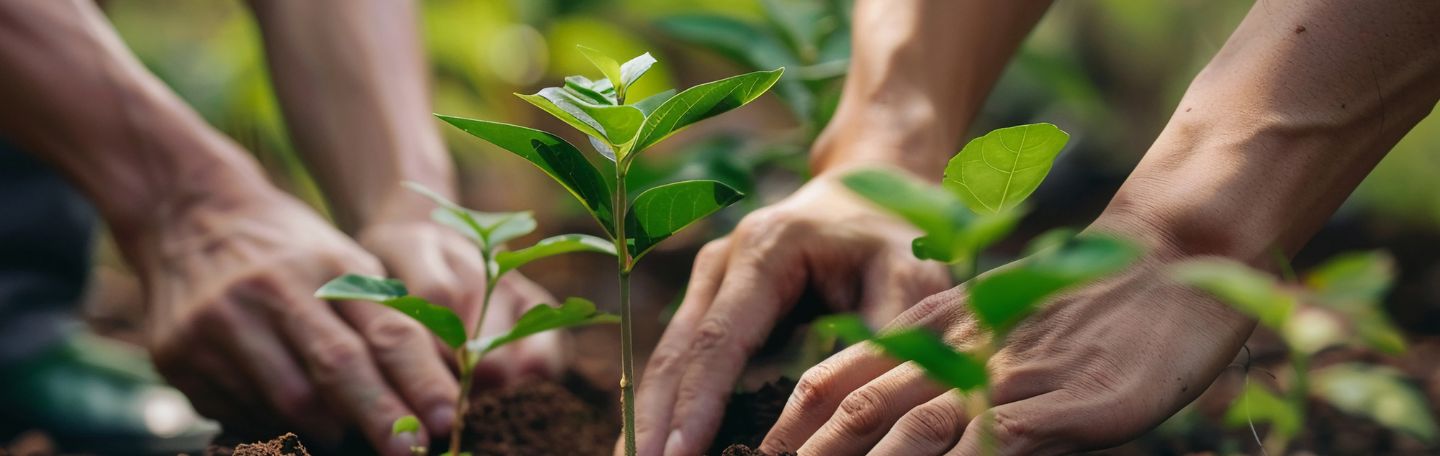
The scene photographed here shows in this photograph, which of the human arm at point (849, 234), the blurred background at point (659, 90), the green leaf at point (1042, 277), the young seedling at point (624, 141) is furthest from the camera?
the blurred background at point (659, 90)

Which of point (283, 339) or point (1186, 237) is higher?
point (283, 339)

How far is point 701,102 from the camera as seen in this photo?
712mm

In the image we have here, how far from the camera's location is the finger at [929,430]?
0.73 m

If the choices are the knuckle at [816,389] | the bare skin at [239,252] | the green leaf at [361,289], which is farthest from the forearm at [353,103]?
the knuckle at [816,389]

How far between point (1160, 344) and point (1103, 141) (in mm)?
2171

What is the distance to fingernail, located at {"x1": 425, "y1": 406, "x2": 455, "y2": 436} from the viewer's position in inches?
41.6

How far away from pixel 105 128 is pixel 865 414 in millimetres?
926

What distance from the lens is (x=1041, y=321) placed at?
0.79 meters

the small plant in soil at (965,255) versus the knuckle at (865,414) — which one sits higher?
the small plant in soil at (965,255)

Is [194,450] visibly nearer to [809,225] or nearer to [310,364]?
[310,364]

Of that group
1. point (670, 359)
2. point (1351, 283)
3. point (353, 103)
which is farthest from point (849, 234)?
point (353, 103)

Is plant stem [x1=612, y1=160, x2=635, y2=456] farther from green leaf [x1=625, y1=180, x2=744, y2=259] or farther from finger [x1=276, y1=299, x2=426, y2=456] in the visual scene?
finger [x1=276, y1=299, x2=426, y2=456]

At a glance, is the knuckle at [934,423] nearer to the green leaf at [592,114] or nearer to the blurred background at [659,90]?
the green leaf at [592,114]

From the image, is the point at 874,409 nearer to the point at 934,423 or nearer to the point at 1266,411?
the point at 934,423
